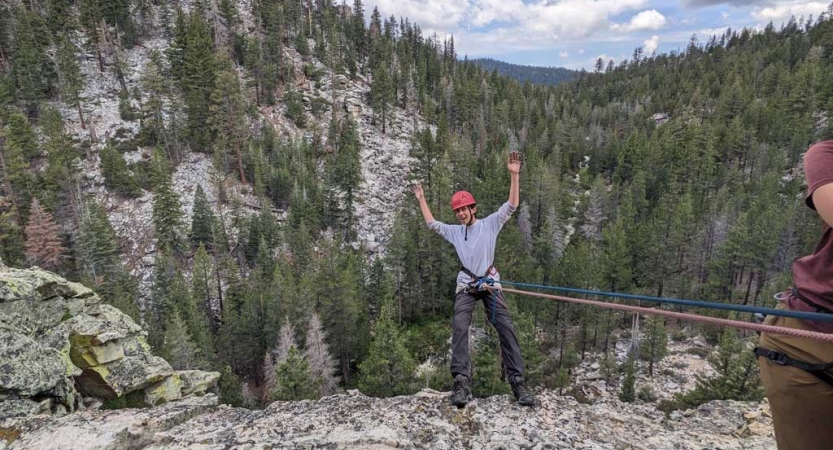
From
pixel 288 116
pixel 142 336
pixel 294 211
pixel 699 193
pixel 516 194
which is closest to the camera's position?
pixel 516 194

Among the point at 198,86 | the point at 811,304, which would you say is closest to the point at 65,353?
the point at 811,304

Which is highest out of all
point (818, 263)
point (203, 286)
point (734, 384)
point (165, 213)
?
point (818, 263)

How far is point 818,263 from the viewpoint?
2.41 metres

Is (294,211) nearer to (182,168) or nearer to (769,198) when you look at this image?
(182,168)

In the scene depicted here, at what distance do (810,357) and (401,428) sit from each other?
14.2 feet

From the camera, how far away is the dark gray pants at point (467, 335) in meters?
5.76

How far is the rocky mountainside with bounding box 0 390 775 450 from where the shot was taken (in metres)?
5.16

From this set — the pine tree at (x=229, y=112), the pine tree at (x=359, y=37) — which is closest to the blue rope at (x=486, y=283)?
the pine tree at (x=229, y=112)

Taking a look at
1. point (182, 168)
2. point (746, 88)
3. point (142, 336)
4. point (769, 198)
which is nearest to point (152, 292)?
point (182, 168)

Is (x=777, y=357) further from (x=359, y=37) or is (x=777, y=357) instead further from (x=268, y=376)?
(x=359, y=37)

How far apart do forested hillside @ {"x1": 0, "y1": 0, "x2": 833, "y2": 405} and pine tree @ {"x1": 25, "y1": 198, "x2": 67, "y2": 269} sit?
244 millimetres

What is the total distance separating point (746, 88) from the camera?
9588 cm

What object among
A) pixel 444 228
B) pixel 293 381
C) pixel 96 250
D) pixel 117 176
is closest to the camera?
pixel 444 228

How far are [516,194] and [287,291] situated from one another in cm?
3531
